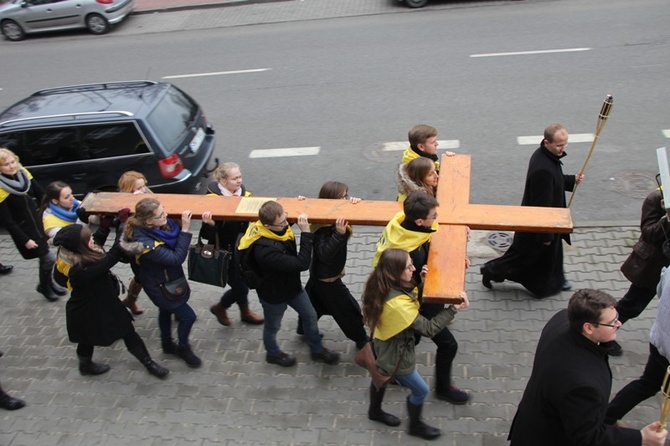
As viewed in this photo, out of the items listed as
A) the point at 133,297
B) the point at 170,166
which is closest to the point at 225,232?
the point at 133,297

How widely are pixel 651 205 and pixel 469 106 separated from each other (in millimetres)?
5761

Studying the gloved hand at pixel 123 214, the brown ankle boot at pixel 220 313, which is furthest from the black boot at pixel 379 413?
the gloved hand at pixel 123 214

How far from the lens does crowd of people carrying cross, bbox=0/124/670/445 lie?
3605 mm

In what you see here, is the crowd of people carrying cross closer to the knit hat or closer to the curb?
the knit hat

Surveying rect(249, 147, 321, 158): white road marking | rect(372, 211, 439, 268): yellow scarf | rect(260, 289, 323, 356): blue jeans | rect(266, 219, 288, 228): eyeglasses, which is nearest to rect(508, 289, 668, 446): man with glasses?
rect(372, 211, 439, 268): yellow scarf

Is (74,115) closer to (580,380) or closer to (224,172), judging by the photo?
(224,172)

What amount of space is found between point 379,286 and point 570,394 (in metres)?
1.40

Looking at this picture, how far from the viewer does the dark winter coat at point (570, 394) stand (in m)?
3.46

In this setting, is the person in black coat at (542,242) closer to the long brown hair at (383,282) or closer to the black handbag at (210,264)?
the long brown hair at (383,282)

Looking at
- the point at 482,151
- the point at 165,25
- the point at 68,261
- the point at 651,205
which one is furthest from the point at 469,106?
the point at 165,25

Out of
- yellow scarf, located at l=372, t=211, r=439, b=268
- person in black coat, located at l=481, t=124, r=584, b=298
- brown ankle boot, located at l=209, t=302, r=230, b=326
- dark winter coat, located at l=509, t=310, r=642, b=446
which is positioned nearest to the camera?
dark winter coat, located at l=509, t=310, r=642, b=446

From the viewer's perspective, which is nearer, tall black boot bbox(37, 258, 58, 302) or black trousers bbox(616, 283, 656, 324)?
black trousers bbox(616, 283, 656, 324)

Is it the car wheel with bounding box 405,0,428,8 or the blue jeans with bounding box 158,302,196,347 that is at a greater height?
the car wheel with bounding box 405,0,428,8

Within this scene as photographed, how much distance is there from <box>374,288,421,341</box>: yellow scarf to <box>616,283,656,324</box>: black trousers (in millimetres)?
2173
